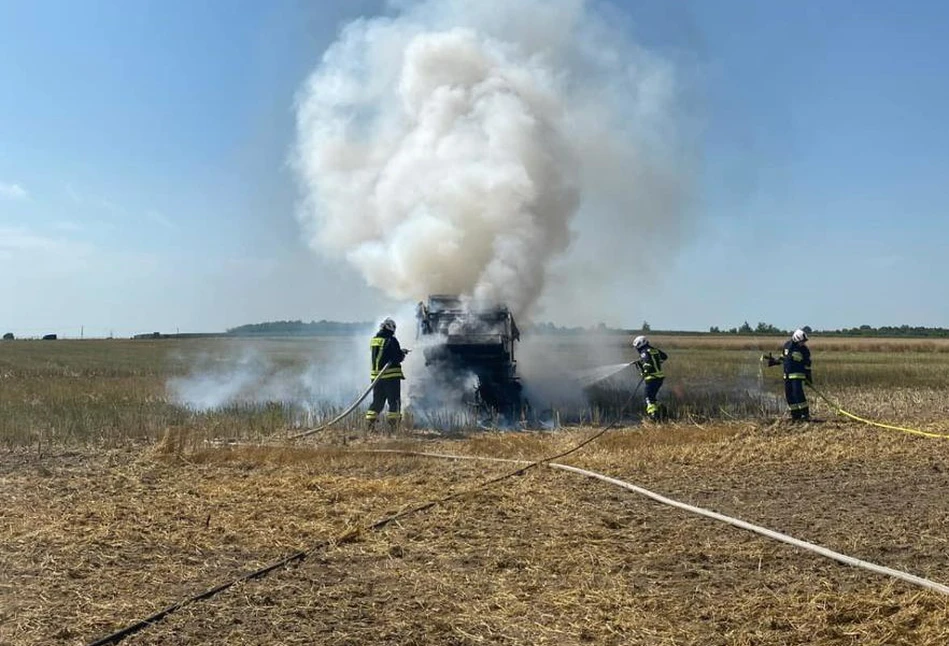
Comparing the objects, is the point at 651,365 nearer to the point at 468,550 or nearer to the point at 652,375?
the point at 652,375

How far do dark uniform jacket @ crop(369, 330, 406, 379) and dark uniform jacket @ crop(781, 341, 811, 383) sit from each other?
6715 millimetres

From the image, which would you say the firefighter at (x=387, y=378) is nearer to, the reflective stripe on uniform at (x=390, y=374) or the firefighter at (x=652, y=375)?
the reflective stripe on uniform at (x=390, y=374)

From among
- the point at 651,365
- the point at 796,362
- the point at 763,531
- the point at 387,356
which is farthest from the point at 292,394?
the point at 763,531

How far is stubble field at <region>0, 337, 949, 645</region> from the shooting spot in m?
5.22

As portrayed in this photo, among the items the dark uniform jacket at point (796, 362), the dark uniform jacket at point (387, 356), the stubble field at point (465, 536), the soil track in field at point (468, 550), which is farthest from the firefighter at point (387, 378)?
the dark uniform jacket at point (796, 362)

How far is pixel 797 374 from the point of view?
15438 mm

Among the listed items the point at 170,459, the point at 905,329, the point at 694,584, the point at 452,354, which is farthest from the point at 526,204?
the point at 905,329

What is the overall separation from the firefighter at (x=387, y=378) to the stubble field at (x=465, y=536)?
79 centimetres

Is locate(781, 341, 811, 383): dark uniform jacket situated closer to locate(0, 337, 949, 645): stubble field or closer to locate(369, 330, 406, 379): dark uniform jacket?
locate(0, 337, 949, 645): stubble field

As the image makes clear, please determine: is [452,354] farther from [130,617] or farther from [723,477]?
[130,617]

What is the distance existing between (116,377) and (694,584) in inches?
948

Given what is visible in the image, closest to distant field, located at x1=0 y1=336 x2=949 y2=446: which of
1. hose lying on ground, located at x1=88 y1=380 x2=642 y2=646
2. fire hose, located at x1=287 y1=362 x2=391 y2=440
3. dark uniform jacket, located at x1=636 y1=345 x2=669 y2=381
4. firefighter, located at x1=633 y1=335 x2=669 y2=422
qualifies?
fire hose, located at x1=287 y1=362 x2=391 y2=440

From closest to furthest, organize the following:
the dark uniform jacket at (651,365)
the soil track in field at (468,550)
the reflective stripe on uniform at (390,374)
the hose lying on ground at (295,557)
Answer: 1. the hose lying on ground at (295,557)
2. the soil track in field at (468,550)
3. the reflective stripe on uniform at (390,374)
4. the dark uniform jacket at (651,365)

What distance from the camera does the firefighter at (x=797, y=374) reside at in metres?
15.2
